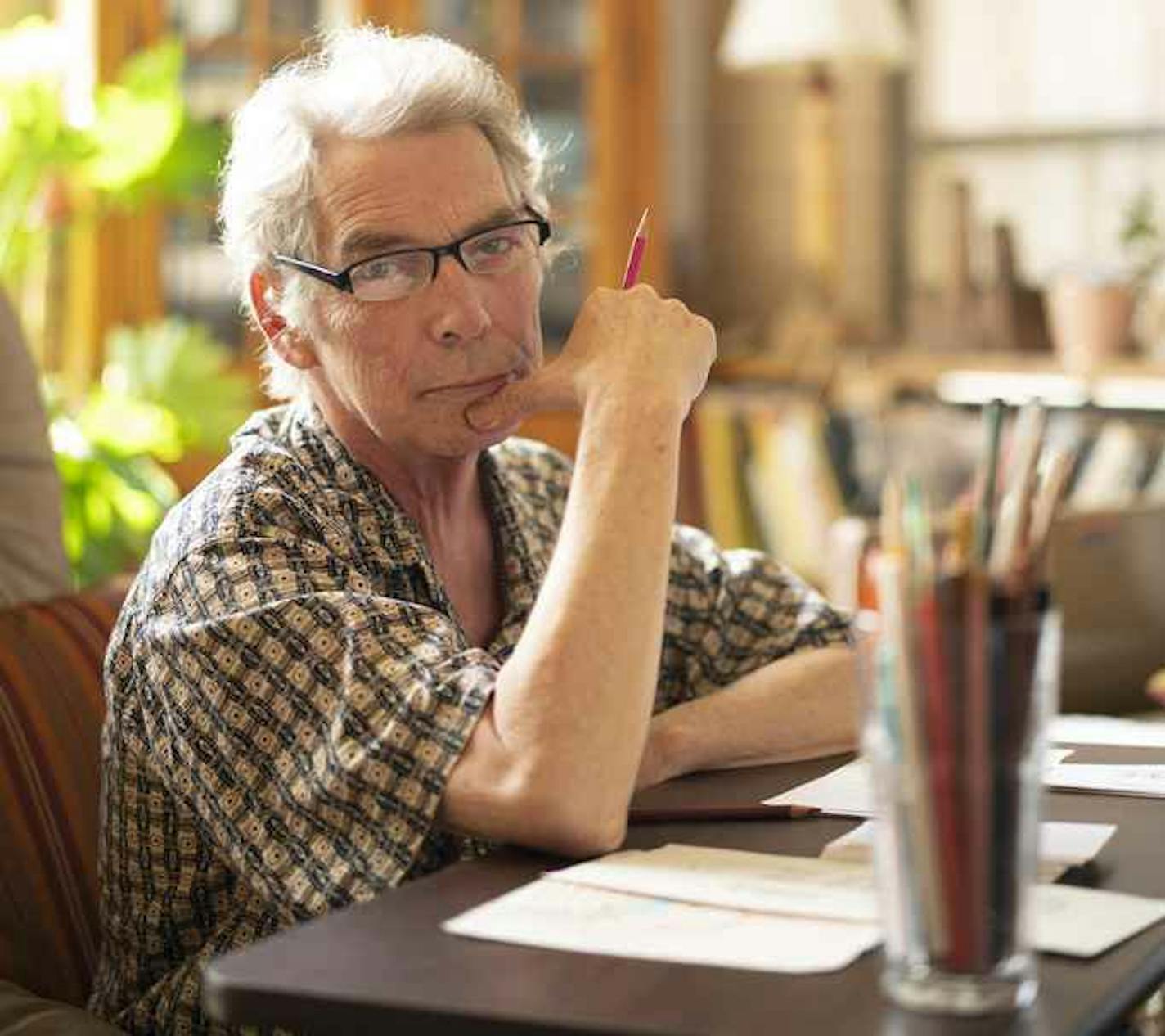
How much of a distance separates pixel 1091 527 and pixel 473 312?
188cm

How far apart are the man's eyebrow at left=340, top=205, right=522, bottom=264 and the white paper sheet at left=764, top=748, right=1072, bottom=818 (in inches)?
20.6

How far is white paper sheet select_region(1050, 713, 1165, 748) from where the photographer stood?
5.90 feet

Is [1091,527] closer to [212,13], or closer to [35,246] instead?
[35,246]

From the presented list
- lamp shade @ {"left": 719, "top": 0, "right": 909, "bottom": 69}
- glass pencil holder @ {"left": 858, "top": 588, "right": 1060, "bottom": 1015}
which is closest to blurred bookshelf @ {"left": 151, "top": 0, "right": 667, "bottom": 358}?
lamp shade @ {"left": 719, "top": 0, "right": 909, "bottom": 69}

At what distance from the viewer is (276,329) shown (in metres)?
1.85

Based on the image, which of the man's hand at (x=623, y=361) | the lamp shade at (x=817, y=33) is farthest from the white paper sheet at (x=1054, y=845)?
the lamp shade at (x=817, y=33)

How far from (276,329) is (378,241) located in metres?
0.16

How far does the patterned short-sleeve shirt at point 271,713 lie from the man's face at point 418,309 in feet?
0.23

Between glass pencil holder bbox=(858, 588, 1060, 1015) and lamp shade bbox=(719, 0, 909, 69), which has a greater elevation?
lamp shade bbox=(719, 0, 909, 69)

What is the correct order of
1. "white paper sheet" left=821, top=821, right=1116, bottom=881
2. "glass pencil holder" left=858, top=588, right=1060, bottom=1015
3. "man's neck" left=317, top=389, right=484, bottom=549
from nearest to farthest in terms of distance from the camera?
"glass pencil holder" left=858, top=588, right=1060, bottom=1015, "white paper sheet" left=821, top=821, right=1116, bottom=881, "man's neck" left=317, top=389, right=484, bottom=549

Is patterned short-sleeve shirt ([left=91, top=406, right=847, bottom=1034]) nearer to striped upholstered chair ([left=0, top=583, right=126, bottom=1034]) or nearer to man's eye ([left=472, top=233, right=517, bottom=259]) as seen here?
striped upholstered chair ([left=0, top=583, right=126, bottom=1034])

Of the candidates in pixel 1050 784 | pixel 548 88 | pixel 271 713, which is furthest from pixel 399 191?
pixel 548 88

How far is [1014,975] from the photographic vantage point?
3.48 feet

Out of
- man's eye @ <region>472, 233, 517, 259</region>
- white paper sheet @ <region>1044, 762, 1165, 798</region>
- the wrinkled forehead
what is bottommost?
white paper sheet @ <region>1044, 762, 1165, 798</region>
